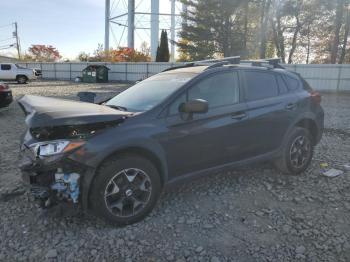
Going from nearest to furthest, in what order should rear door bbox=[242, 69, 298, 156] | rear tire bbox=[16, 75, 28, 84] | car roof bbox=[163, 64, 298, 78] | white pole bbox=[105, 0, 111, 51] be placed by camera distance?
1. car roof bbox=[163, 64, 298, 78]
2. rear door bbox=[242, 69, 298, 156]
3. rear tire bbox=[16, 75, 28, 84]
4. white pole bbox=[105, 0, 111, 51]

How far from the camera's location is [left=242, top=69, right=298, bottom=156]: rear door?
4.50 metres

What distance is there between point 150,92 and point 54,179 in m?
1.60

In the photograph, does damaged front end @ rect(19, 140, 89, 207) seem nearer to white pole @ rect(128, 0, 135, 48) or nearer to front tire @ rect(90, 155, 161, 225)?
front tire @ rect(90, 155, 161, 225)

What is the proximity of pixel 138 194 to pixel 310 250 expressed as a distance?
1741 mm

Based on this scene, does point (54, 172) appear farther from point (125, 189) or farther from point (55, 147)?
A: point (125, 189)

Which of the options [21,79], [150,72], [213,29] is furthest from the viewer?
[213,29]

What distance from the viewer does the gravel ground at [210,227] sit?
314 centimetres

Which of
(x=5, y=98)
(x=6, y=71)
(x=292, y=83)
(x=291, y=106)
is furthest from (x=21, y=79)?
(x=291, y=106)

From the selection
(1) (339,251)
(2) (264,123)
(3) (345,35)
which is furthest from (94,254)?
(3) (345,35)

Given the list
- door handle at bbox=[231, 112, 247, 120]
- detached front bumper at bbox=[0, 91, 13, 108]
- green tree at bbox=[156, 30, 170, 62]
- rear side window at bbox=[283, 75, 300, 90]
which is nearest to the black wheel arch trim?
door handle at bbox=[231, 112, 247, 120]

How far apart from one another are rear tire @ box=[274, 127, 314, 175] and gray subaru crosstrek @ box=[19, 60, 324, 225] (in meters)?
0.02

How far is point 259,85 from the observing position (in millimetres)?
4719

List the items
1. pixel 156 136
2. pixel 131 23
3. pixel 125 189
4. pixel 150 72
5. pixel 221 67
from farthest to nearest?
pixel 131 23, pixel 150 72, pixel 221 67, pixel 156 136, pixel 125 189

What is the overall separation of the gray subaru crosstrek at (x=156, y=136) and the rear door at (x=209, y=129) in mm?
12
